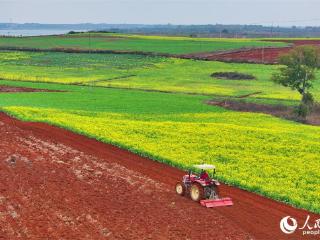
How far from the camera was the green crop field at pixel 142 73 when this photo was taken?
81688 mm

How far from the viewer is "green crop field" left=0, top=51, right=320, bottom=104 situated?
81.7m

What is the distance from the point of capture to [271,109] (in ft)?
209

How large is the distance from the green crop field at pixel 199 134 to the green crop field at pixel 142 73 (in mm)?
12629

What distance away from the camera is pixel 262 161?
34656mm

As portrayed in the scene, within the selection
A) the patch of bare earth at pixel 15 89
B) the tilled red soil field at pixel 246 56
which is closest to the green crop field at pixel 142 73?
the tilled red soil field at pixel 246 56

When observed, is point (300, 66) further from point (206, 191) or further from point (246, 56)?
point (246, 56)

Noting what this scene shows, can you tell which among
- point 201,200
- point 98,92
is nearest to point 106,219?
point 201,200

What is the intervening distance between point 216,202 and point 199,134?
1766cm

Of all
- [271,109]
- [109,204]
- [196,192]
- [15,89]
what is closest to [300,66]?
[271,109]

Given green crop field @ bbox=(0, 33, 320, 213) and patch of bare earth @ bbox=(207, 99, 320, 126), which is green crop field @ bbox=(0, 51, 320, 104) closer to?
green crop field @ bbox=(0, 33, 320, 213)

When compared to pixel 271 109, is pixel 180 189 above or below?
above

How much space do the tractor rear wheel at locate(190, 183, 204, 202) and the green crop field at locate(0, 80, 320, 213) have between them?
156 inches

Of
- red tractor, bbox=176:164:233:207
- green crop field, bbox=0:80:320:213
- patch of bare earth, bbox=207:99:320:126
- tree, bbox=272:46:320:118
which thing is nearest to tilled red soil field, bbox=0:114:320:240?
red tractor, bbox=176:164:233:207

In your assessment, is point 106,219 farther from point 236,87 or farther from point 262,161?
point 236,87
